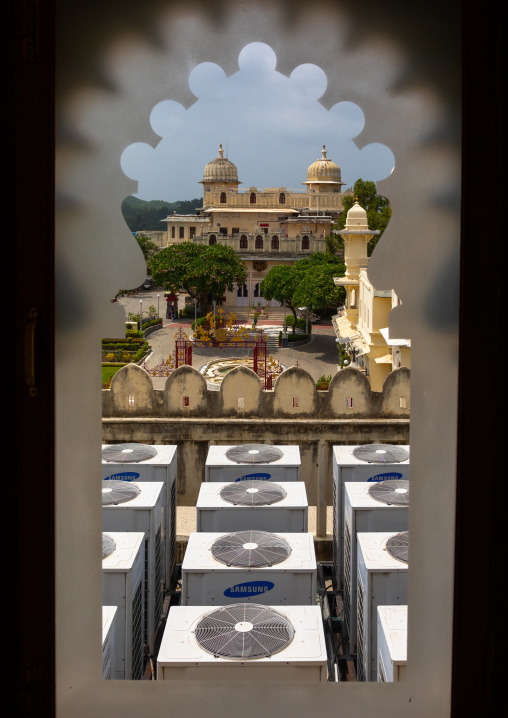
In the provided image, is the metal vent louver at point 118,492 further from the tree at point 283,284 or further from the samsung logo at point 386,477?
the tree at point 283,284

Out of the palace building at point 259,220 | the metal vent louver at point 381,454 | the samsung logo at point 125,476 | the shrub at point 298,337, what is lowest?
the samsung logo at point 125,476

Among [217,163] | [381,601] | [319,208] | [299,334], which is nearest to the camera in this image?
[381,601]

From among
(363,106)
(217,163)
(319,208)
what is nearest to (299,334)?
(319,208)

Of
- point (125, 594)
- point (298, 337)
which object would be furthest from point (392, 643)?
point (298, 337)

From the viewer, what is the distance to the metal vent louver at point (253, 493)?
6539 millimetres

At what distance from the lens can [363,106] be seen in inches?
93.1

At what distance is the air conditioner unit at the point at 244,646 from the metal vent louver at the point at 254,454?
314cm

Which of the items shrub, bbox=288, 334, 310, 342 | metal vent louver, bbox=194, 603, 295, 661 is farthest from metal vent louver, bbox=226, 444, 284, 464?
shrub, bbox=288, 334, 310, 342

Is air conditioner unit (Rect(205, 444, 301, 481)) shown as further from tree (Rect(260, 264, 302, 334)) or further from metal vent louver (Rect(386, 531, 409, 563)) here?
tree (Rect(260, 264, 302, 334))

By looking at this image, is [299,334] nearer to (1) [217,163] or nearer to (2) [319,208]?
(2) [319,208]

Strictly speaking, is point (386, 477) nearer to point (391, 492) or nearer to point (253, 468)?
point (391, 492)

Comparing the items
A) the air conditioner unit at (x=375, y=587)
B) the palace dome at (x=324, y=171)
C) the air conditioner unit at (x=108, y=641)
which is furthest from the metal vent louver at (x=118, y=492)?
the palace dome at (x=324, y=171)
